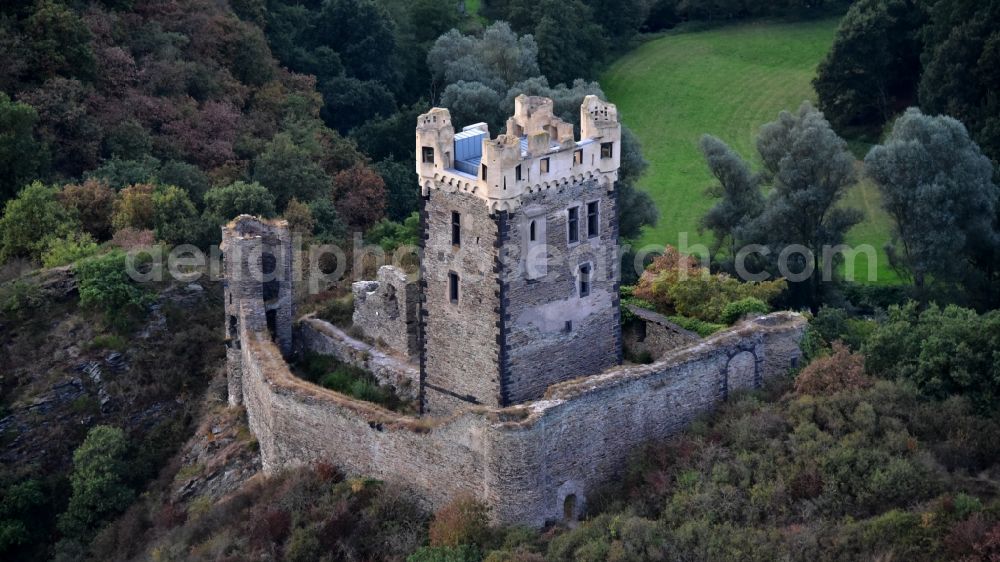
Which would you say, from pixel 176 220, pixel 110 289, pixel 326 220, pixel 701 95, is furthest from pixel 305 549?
pixel 701 95

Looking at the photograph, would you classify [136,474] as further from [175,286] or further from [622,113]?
[622,113]

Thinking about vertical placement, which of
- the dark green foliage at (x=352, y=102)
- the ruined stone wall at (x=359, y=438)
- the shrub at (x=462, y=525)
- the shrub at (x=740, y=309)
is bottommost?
the shrub at (x=462, y=525)

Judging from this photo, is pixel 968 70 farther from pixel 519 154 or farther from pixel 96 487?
pixel 96 487

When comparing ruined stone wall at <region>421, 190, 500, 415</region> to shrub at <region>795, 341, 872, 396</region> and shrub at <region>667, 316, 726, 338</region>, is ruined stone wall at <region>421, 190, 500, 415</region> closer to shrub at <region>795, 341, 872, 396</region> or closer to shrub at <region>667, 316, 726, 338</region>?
shrub at <region>667, 316, 726, 338</region>

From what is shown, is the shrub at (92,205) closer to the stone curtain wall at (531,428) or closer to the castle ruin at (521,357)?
the stone curtain wall at (531,428)

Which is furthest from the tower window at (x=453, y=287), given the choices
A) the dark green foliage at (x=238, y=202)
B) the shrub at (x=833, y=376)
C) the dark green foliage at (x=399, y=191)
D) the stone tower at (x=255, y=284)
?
the dark green foliage at (x=399, y=191)

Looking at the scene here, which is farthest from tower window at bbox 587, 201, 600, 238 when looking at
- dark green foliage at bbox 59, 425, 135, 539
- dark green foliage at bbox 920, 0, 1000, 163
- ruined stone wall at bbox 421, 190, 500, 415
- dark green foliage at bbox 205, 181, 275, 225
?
dark green foliage at bbox 920, 0, 1000, 163
